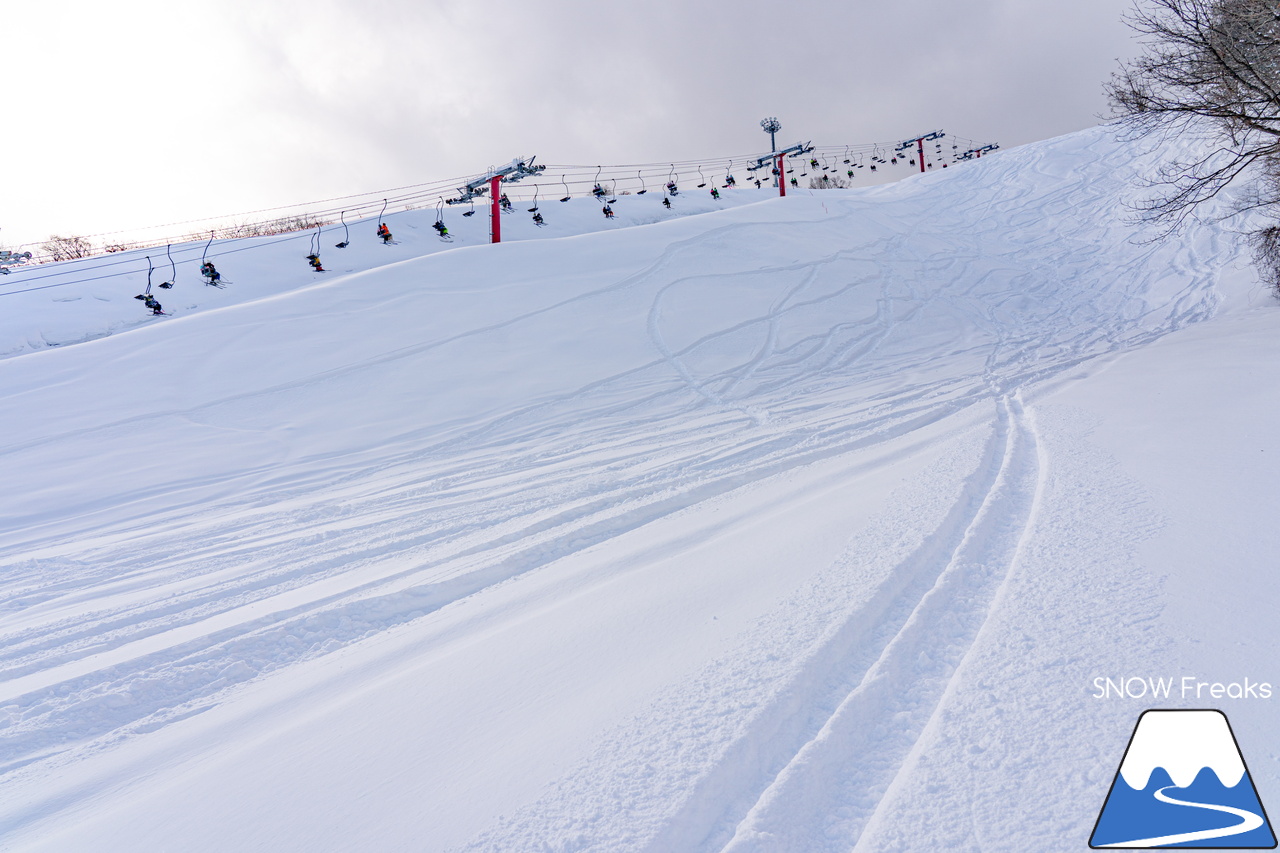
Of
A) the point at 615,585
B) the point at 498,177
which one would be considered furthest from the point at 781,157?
the point at 615,585

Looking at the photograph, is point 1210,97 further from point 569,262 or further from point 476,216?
point 476,216

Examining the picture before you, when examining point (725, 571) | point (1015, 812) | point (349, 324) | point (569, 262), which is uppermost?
point (569, 262)

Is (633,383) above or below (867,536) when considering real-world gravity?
above

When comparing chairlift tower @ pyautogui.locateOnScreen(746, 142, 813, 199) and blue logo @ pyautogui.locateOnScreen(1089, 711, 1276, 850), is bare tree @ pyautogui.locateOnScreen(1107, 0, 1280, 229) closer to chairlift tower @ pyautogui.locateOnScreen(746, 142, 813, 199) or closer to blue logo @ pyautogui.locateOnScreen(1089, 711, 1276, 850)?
blue logo @ pyautogui.locateOnScreen(1089, 711, 1276, 850)

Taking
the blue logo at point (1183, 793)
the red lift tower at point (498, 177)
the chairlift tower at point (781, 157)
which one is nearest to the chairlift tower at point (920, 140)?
the chairlift tower at point (781, 157)

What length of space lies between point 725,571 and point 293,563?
11.4 feet

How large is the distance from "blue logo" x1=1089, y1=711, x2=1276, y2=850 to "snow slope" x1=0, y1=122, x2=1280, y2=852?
2.3 inches

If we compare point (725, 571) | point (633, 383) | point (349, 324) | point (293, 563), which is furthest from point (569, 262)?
point (725, 571)

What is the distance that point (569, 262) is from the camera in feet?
50.2

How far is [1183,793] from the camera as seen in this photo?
75.4 inches

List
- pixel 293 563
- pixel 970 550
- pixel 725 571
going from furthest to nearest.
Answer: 1. pixel 293 563
2. pixel 725 571
3. pixel 970 550

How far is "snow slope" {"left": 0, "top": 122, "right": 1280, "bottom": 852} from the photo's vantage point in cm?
225

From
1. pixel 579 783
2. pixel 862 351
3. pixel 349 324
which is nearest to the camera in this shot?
pixel 579 783

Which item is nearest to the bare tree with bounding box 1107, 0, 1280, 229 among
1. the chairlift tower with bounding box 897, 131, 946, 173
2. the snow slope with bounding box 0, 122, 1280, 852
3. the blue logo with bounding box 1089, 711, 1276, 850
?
the snow slope with bounding box 0, 122, 1280, 852
